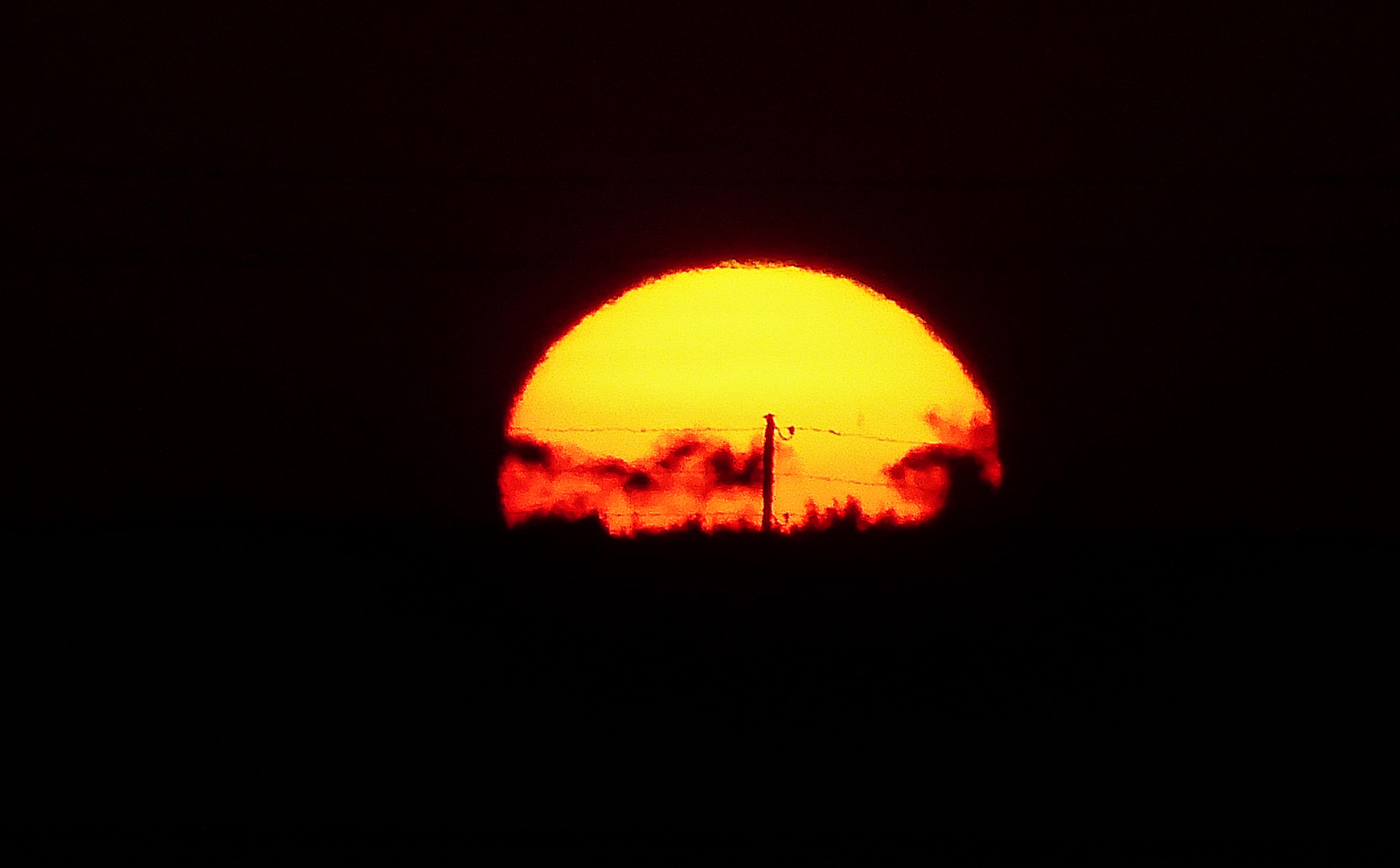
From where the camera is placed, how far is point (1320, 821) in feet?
35.8

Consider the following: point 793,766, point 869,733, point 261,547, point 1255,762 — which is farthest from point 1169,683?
point 261,547

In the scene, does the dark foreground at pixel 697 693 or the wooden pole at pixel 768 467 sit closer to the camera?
the dark foreground at pixel 697 693

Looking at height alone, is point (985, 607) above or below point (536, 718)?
above

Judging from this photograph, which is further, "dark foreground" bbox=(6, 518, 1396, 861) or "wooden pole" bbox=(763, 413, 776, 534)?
"wooden pole" bbox=(763, 413, 776, 534)

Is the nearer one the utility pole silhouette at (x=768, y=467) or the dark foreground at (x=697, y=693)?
the dark foreground at (x=697, y=693)

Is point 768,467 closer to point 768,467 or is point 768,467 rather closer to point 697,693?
point 768,467

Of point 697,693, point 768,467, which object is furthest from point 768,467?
point 697,693

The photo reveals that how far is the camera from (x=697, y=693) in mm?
15117

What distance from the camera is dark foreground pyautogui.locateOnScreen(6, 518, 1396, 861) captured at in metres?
10.8

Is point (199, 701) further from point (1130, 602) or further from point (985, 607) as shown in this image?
point (1130, 602)

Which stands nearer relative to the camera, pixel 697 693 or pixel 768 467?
pixel 697 693

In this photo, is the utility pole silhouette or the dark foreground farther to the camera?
the utility pole silhouette

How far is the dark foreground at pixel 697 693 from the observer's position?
1076cm

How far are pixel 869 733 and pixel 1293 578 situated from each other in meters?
9.20
